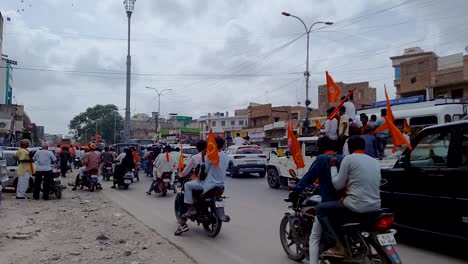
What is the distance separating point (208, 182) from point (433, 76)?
121ft

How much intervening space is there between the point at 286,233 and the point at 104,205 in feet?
24.5

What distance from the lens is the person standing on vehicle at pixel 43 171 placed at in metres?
13.3

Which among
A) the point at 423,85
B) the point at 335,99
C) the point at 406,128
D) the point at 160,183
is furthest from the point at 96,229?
the point at 423,85

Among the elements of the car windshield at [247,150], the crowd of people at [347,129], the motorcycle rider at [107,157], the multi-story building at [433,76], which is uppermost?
the multi-story building at [433,76]

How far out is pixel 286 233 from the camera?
6375 mm

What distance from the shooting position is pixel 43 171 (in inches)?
523

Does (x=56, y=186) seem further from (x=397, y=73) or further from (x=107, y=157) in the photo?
(x=397, y=73)

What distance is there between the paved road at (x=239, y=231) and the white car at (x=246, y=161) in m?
6.48

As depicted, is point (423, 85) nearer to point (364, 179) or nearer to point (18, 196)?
point (18, 196)

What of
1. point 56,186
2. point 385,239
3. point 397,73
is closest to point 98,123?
point 397,73

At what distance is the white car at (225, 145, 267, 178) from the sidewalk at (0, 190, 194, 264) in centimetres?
997

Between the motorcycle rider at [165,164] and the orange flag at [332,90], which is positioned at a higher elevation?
the orange flag at [332,90]

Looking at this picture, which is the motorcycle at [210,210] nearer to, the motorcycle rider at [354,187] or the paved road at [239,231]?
the paved road at [239,231]

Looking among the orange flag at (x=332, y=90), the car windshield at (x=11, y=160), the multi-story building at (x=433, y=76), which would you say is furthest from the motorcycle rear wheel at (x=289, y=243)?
the multi-story building at (x=433, y=76)
